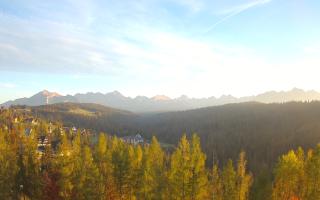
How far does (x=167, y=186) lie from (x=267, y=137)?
158016mm

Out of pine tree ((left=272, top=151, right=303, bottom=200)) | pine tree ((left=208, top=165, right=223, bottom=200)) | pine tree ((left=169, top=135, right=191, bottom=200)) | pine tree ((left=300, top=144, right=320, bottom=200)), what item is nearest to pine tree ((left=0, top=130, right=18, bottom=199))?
pine tree ((left=169, top=135, right=191, bottom=200))

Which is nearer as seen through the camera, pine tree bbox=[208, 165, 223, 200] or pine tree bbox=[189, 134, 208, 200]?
pine tree bbox=[189, 134, 208, 200]

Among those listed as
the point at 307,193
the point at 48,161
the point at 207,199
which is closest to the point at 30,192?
the point at 48,161

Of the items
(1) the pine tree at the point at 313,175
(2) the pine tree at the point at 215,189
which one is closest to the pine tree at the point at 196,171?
(2) the pine tree at the point at 215,189

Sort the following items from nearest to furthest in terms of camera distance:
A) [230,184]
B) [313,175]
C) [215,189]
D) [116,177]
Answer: [313,175], [230,184], [116,177], [215,189]

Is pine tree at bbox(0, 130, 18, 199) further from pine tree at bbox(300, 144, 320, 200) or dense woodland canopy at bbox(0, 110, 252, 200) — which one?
pine tree at bbox(300, 144, 320, 200)

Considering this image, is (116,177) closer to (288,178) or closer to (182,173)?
(182,173)

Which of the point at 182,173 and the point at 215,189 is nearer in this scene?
the point at 182,173

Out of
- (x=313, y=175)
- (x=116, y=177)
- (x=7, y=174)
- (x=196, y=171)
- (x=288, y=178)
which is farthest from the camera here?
(x=116, y=177)

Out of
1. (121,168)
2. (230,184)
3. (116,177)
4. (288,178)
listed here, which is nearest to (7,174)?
(116,177)

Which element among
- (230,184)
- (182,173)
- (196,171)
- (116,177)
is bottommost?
(230,184)

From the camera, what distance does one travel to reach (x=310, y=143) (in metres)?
170

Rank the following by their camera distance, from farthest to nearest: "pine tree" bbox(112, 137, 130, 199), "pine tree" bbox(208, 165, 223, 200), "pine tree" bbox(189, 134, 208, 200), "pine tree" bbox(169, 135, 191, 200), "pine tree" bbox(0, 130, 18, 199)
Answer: "pine tree" bbox(208, 165, 223, 200) < "pine tree" bbox(112, 137, 130, 199) < "pine tree" bbox(0, 130, 18, 199) < "pine tree" bbox(169, 135, 191, 200) < "pine tree" bbox(189, 134, 208, 200)

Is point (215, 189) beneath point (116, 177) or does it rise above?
beneath
